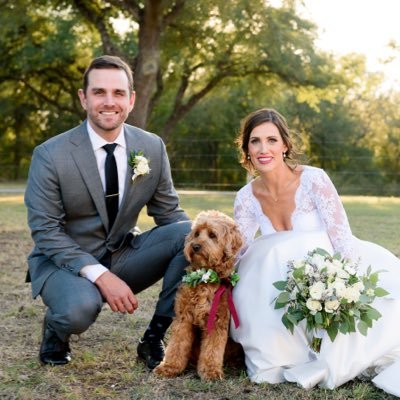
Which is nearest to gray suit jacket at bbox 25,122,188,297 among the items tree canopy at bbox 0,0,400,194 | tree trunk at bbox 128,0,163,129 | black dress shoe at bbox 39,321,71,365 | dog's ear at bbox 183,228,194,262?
black dress shoe at bbox 39,321,71,365

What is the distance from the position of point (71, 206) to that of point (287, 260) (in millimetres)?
1405

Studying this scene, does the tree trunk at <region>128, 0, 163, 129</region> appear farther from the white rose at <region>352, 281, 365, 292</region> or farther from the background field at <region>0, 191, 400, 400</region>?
the white rose at <region>352, 281, 365, 292</region>

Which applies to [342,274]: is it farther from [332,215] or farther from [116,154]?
[116,154]

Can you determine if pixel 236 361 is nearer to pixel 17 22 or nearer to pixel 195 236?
pixel 195 236

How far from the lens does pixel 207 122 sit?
36.3m

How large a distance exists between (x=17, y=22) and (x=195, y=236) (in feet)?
48.2

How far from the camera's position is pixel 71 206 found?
410 cm

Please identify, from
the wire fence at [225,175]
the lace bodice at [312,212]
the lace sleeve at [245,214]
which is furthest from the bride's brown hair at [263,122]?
the wire fence at [225,175]

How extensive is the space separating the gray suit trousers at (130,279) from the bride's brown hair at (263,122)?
66 centimetres

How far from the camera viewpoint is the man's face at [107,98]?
410 cm

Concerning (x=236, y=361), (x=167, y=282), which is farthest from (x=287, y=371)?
(x=167, y=282)

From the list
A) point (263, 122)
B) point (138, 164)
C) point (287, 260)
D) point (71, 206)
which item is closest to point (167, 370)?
point (287, 260)

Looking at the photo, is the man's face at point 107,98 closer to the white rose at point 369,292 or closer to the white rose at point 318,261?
the white rose at point 318,261

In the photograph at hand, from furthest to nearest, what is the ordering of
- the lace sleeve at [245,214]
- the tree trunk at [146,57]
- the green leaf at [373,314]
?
the tree trunk at [146,57]
the lace sleeve at [245,214]
the green leaf at [373,314]
